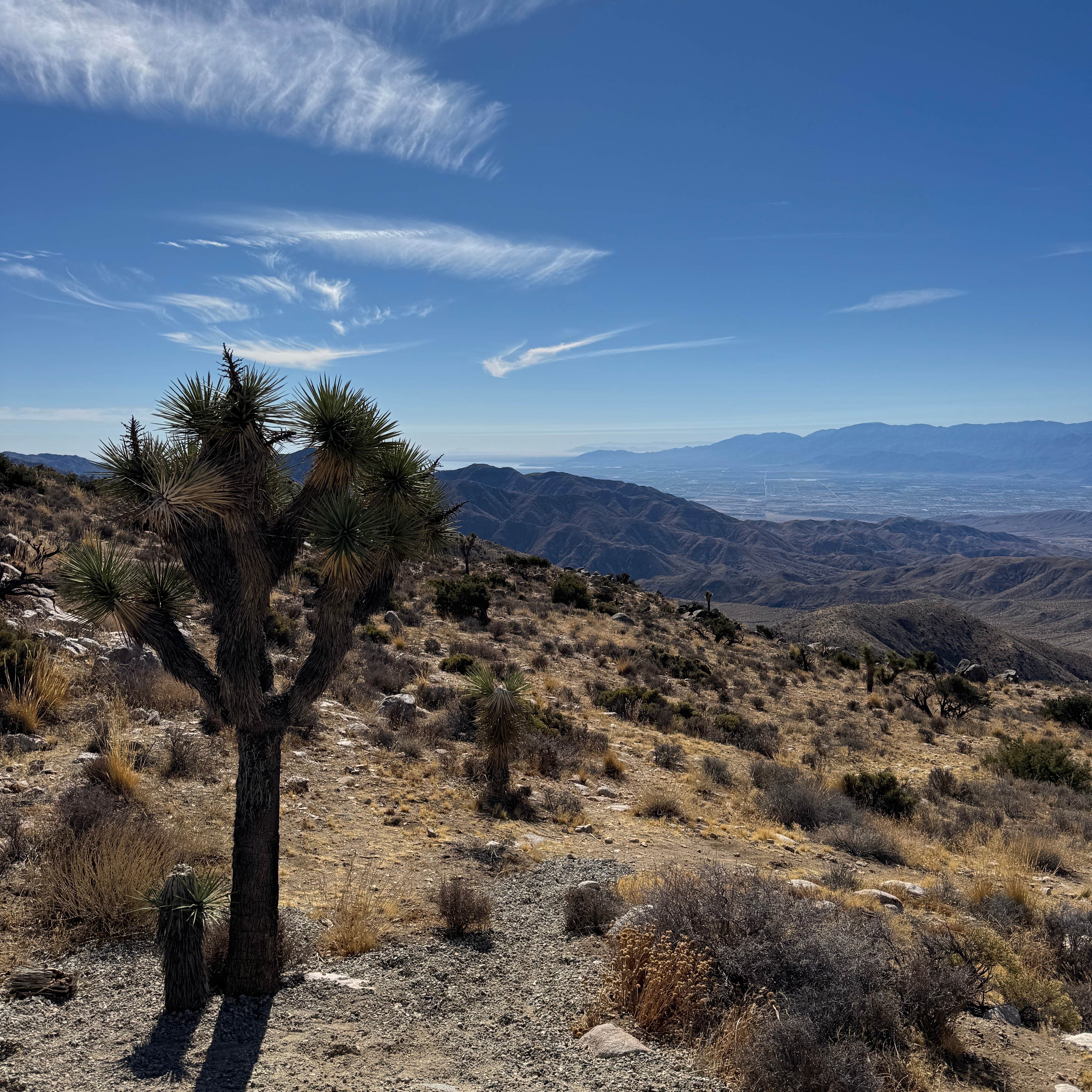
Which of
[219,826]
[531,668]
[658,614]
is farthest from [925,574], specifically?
[219,826]

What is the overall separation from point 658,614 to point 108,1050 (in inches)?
1238

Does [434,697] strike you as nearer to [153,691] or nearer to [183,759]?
[153,691]

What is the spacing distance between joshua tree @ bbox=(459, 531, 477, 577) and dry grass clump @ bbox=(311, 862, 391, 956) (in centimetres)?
2028

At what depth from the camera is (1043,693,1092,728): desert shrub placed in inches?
947

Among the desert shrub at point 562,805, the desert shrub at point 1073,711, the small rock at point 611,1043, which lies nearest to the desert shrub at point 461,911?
the small rock at point 611,1043

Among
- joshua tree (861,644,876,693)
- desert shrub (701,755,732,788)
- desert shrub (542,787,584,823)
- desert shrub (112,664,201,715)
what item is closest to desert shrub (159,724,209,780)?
desert shrub (112,664,201,715)

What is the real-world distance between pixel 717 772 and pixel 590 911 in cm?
710

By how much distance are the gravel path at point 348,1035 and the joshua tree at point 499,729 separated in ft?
14.5

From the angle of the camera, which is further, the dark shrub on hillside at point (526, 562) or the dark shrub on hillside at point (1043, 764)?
the dark shrub on hillside at point (526, 562)

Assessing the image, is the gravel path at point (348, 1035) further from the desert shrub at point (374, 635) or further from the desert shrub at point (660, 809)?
the desert shrub at point (374, 635)

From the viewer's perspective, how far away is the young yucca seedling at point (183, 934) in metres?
4.70

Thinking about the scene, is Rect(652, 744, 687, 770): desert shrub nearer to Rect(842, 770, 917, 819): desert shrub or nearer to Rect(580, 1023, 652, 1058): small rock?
Rect(842, 770, 917, 819): desert shrub

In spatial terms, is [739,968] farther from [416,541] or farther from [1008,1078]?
[416,541]

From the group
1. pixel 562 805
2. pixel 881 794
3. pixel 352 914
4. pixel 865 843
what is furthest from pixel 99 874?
pixel 881 794
